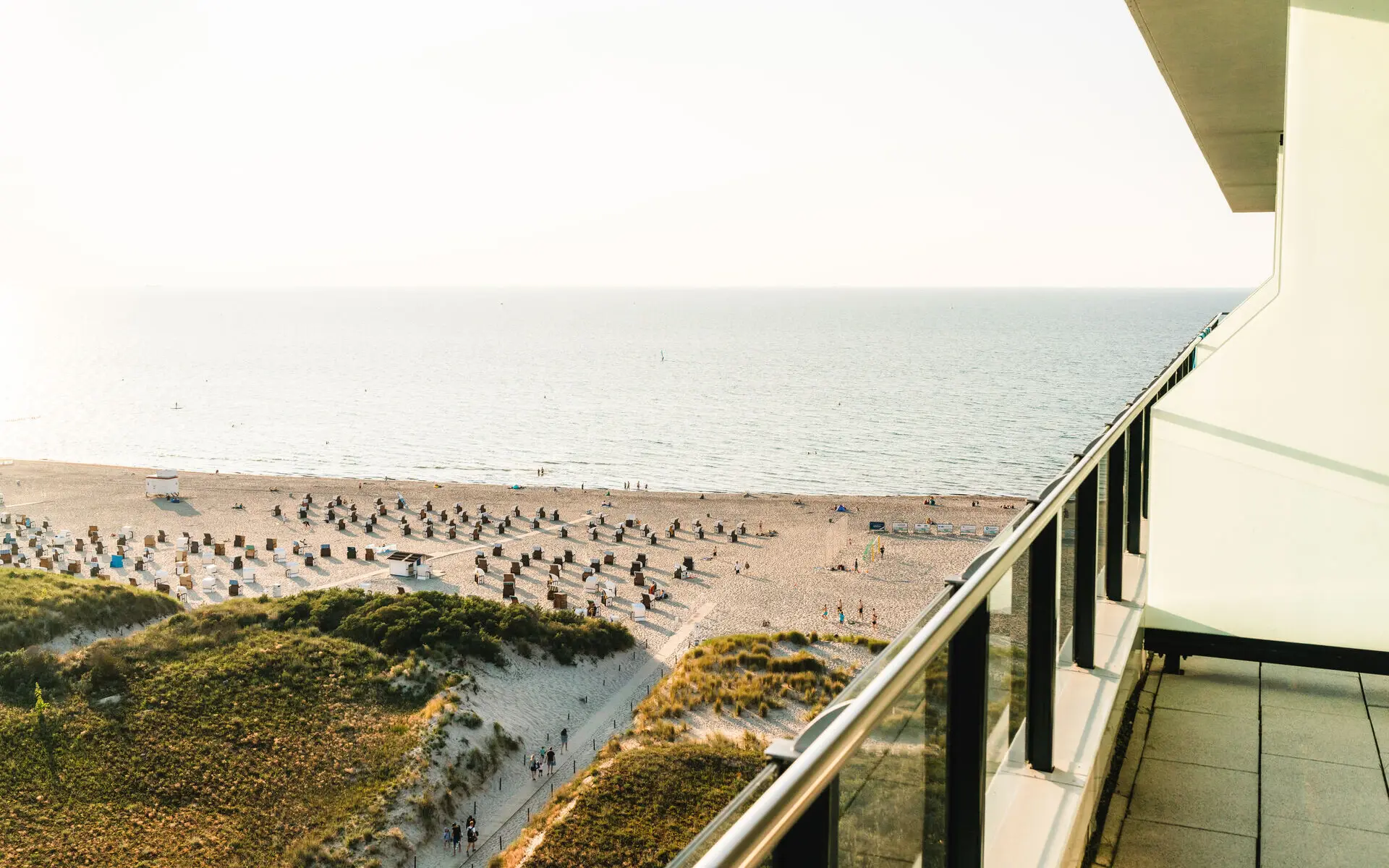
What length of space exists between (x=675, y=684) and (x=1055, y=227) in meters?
138

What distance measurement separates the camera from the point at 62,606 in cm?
2038

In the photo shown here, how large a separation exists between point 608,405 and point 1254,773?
73640 millimetres

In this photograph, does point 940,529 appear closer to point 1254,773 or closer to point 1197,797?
point 1254,773

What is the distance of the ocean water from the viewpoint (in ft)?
169

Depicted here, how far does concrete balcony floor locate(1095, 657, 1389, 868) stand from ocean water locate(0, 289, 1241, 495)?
86.1 feet

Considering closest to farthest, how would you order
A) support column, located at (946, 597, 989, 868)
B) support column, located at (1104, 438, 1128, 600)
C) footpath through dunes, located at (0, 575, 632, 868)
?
support column, located at (946, 597, 989, 868)
support column, located at (1104, 438, 1128, 600)
footpath through dunes, located at (0, 575, 632, 868)

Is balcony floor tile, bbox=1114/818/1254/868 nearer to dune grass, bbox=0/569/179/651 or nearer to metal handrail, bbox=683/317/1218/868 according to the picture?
metal handrail, bbox=683/317/1218/868

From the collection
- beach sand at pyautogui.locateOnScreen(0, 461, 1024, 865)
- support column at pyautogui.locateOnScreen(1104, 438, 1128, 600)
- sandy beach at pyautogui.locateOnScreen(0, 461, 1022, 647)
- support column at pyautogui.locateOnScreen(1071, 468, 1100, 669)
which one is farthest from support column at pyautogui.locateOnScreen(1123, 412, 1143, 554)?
sandy beach at pyautogui.locateOnScreen(0, 461, 1022, 647)

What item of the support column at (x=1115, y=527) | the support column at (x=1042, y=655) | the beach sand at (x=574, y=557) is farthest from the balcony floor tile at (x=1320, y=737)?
the beach sand at (x=574, y=557)

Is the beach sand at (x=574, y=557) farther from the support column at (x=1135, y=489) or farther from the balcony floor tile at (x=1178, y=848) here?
the balcony floor tile at (x=1178, y=848)

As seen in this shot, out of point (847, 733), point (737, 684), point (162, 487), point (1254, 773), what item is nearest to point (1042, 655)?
point (1254, 773)

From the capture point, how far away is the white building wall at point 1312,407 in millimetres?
3633

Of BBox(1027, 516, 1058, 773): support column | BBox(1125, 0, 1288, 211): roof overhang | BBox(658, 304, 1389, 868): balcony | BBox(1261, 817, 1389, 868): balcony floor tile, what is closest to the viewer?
BBox(658, 304, 1389, 868): balcony

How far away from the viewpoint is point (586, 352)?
121938 millimetres
